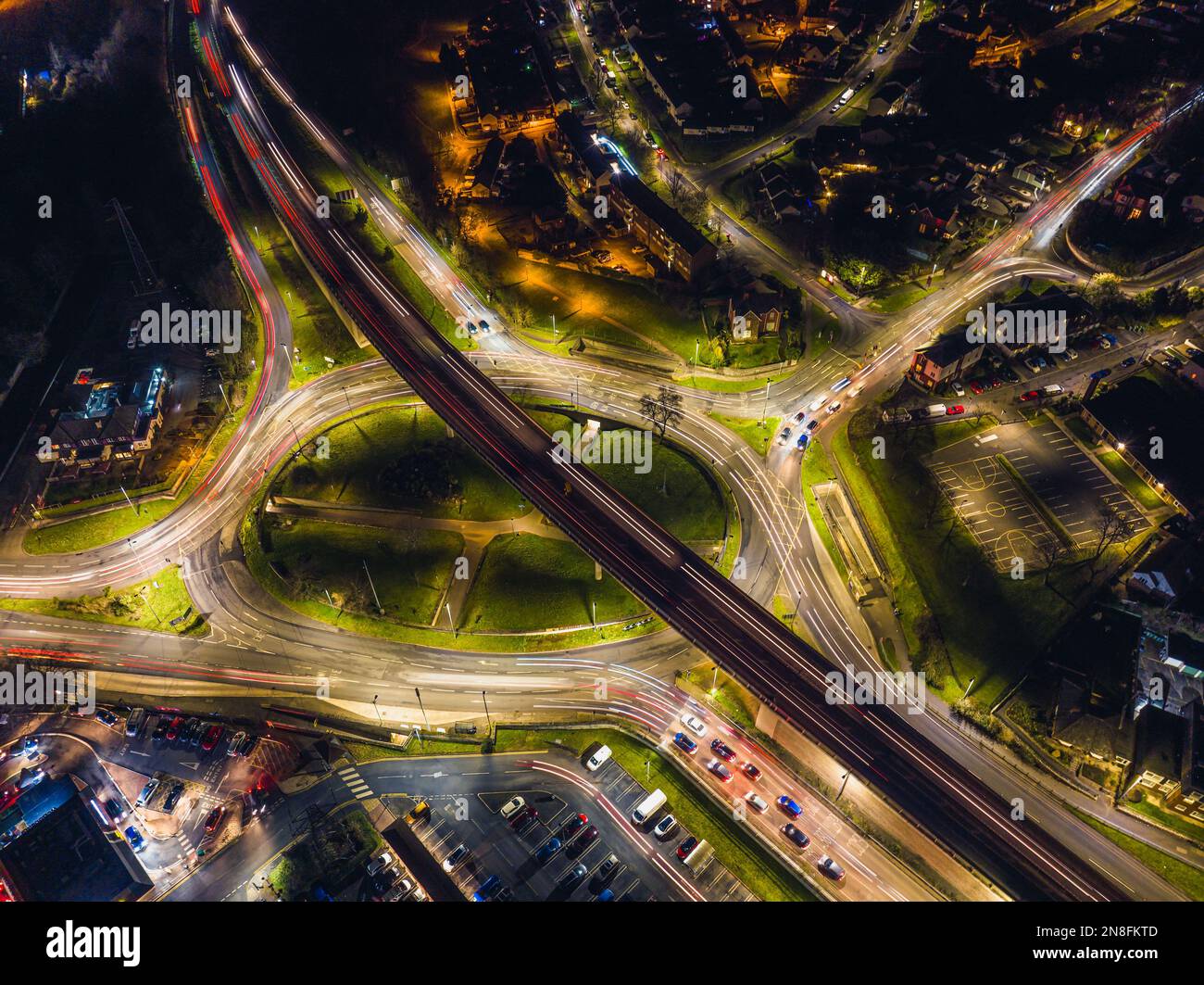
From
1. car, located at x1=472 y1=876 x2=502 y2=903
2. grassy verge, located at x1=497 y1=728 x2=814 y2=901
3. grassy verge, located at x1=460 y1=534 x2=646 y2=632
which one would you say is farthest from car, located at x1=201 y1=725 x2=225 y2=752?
car, located at x1=472 y1=876 x2=502 y2=903

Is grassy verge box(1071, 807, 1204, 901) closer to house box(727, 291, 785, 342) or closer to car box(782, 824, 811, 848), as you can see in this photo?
car box(782, 824, 811, 848)

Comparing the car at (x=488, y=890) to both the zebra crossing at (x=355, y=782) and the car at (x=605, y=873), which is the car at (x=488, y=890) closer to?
the car at (x=605, y=873)

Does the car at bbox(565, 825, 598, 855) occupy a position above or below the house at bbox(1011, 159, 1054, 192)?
below

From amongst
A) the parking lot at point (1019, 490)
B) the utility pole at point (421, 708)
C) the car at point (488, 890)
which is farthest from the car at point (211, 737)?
the parking lot at point (1019, 490)

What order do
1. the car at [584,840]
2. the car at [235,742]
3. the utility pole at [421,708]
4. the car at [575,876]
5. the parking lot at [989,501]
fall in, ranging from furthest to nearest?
the parking lot at [989,501], the utility pole at [421,708], the car at [235,742], the car at [584,840], the car at [575,876]

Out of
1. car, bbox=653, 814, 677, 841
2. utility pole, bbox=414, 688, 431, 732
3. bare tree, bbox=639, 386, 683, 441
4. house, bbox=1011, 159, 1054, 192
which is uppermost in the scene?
house, bbox=1011, 159, 1054, 192
